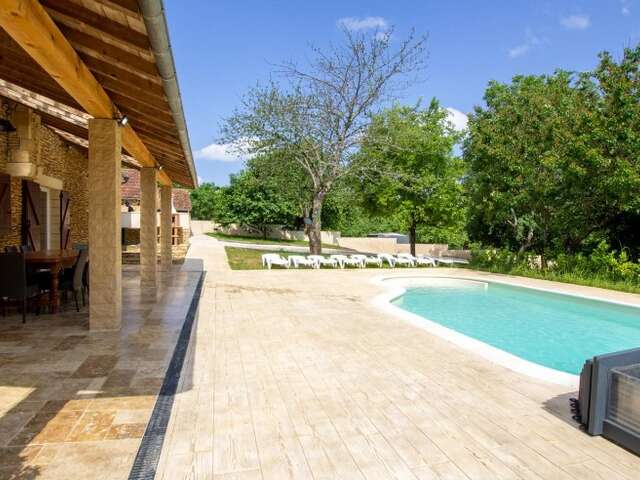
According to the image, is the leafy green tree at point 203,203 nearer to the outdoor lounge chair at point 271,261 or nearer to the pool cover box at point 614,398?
the outdoor lounge chair at point 271,261

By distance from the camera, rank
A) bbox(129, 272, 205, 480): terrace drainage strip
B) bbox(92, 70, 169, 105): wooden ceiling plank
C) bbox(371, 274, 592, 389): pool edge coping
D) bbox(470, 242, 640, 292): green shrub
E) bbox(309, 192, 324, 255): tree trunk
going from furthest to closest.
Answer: bbox(309, 192, 324, 255): tree trunk, bbox(470, 242, 640, 292): green shrub, bbox(92, 70, 169, 105): wooden ceiling plank, bbox(371, 274, 592, 389): pool edge coping, bbox(129, 272, 205, 480): terrace drainage strip

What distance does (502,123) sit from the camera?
15141 millimetres

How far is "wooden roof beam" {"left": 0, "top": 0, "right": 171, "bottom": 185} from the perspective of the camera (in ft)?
9.82

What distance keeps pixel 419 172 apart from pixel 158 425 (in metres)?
18.8

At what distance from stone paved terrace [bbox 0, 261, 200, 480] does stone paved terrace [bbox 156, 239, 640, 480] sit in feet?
1.09

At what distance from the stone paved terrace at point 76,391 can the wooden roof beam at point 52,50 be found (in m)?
2.79

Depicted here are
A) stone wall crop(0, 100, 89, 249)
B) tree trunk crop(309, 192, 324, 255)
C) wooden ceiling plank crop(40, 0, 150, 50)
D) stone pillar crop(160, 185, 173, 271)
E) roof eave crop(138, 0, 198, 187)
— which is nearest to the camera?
roof eave crop(138, 0, 198, 187)

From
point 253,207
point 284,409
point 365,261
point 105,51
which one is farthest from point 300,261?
point 253,207

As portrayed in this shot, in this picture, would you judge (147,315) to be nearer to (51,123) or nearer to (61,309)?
(61,309)

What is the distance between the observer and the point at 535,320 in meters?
→ 8.66

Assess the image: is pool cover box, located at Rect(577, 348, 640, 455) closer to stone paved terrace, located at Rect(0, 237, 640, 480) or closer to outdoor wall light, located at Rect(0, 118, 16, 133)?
stone paved terrace, located at Rect(0, 237, 640, 480)

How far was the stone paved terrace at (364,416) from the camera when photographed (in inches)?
100

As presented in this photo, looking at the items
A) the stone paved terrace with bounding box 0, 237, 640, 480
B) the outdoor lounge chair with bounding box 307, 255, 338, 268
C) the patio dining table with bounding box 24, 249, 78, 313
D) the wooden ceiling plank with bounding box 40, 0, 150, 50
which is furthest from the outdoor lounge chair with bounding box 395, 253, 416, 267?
the wooden ceiling plank with bounding box 40, 0, 150, 50

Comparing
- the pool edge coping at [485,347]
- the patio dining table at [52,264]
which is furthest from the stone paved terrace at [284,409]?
the patio dining table at [52,264]
